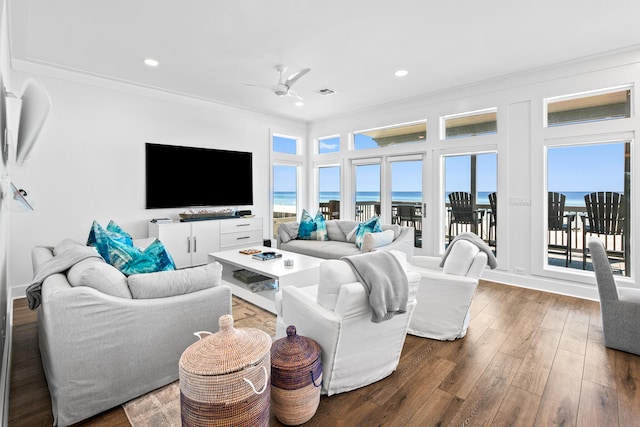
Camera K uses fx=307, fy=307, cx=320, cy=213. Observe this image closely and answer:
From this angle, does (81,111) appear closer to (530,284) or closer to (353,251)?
(353,251)

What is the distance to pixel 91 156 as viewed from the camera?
416 cm

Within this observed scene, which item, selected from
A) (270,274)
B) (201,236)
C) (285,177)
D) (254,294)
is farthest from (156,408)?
(285,177)

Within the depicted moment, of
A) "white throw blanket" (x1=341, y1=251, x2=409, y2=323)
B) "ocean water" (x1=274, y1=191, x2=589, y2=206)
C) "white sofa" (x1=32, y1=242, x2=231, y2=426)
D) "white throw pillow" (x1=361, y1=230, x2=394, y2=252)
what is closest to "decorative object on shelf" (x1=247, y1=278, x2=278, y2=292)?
"white throw pillow" (x1=361, y1=230, x2=394, y2=252)

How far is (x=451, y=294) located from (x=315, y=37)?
9.24 feet

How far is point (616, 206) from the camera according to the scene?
3.67 metres

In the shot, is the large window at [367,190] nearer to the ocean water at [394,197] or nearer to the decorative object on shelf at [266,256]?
the ocean water at [394,197]

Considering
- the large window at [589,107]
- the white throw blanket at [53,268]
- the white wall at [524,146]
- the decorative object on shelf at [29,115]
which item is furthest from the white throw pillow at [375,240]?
the decorative object on shelf at [29,115]

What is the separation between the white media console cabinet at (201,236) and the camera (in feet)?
14.9

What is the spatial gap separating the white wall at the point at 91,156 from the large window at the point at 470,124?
4032 millimetres

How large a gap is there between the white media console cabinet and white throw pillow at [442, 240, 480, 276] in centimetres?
368

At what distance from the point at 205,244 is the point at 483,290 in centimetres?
408

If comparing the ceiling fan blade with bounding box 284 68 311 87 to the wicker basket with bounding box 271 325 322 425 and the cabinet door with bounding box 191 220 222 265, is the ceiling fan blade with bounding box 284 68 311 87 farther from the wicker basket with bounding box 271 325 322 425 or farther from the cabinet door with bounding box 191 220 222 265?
the wicker basket with bounding box 271 325 322 425

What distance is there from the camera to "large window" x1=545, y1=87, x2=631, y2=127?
3.59 metres

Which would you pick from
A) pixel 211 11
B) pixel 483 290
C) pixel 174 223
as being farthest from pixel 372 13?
pixel 174 223
